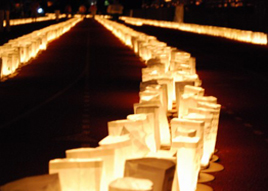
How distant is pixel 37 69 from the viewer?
23.5m

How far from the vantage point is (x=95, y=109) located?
45.2 ft

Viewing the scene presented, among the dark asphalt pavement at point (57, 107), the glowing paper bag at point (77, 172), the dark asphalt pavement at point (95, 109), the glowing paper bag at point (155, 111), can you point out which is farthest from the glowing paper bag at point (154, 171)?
the glowing paper bag at point (155, 111)

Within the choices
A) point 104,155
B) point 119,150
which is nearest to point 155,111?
point 119,150

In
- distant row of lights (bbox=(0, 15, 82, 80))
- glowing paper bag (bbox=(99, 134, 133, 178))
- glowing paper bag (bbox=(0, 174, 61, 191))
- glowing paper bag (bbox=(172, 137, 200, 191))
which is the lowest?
distant row of lights (bbox=(0, 15, 82, 80))

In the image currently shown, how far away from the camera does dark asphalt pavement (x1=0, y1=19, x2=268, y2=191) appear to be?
28.3ft

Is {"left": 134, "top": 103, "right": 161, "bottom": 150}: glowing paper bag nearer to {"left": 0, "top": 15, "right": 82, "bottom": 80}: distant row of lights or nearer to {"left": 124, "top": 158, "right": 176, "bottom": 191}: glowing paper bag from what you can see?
{"left": 124, "top": 158, "right": 176, "bottom": 191}: glowing paper bag


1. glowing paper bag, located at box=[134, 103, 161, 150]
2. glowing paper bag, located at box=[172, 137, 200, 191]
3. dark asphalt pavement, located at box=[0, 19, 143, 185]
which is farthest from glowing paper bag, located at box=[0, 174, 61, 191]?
glowing paper bag, located at box=[134, 103, 161, 150]

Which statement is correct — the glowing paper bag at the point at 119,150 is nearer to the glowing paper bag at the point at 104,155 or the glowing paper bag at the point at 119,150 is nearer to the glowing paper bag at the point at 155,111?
the glowing paper bag at the point at 104,155

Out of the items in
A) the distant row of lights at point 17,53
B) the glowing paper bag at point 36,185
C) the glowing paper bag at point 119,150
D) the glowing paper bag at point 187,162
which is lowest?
the distant row of lights at point 17,53

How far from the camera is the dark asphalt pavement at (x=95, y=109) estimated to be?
28.3ft

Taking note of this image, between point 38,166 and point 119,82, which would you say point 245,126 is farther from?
point 119,82

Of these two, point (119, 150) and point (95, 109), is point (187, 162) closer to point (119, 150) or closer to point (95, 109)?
point (119, 150)

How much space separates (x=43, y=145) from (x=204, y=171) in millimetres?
2702

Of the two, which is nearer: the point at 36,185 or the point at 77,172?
the point at 36,185
